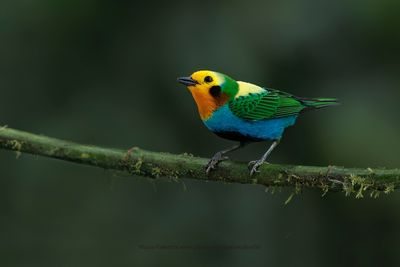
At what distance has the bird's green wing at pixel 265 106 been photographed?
4668mm

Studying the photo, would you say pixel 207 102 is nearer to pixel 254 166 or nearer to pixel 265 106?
pixel 265 106

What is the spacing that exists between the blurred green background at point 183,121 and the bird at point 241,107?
1.01 meters

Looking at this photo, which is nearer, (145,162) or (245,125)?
(145,162)

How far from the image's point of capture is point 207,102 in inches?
181

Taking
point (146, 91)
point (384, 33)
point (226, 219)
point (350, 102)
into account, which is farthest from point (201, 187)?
point (384, 33)


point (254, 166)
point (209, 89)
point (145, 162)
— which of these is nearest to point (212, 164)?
point (254, 166)

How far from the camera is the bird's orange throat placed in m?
4.57

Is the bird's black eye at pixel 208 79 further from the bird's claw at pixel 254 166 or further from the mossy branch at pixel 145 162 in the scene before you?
the bird's claw at pixel 254 166

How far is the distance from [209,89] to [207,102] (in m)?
0.09

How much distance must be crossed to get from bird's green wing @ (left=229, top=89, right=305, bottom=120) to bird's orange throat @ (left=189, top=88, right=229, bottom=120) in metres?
0.08

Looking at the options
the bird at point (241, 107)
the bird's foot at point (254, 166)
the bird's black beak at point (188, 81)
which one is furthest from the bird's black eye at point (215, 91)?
the bird's foot at point (254, 166)

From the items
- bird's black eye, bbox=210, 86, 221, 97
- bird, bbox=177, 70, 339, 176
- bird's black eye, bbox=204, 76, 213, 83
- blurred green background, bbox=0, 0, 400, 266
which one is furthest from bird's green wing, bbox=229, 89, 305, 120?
blurred green background, bbox=0, 0, 400, 266

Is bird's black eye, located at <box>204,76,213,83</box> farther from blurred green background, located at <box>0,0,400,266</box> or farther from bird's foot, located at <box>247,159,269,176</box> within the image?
blurred green background, located at <box>0,0,400,266</box>

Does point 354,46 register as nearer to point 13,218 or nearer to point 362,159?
point 362,159
